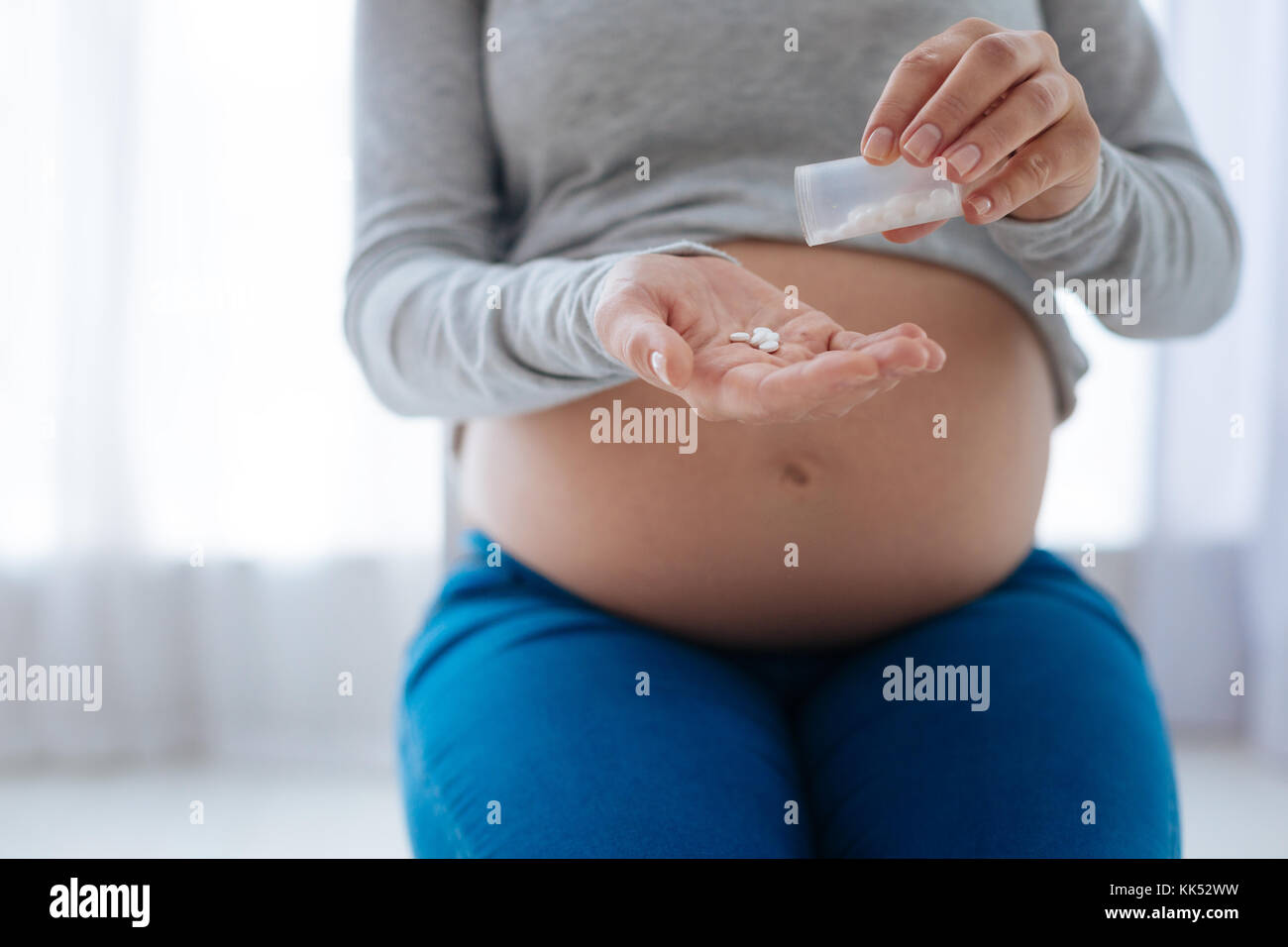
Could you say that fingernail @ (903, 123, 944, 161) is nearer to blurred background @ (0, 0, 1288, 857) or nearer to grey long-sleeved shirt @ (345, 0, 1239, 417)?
grey long-sleeved shirt @ (345, 0, 1239, 417)

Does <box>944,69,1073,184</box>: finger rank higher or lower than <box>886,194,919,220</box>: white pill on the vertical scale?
higher

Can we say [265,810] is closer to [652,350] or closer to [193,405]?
[193,405]

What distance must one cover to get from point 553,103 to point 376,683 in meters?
0.98

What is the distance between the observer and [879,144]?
0.43 m

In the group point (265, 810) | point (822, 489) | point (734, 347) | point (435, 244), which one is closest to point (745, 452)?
point (822, 489)

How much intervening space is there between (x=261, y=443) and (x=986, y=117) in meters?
1.16

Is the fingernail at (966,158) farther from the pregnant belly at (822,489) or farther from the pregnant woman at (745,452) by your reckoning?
the pregnant belly at (822,489)

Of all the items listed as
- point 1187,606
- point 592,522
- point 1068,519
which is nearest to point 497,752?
point 592,522

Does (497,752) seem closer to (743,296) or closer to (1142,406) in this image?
(743,296)

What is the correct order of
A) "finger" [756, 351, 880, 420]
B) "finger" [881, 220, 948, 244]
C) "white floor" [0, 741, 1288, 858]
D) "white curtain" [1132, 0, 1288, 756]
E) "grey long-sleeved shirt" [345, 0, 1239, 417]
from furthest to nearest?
1. "white curtain" [1132, 0, 1288, 756]
2. "white floor" [0, 741, 1288, 858]
3. "grey long-sleeved shirt" [345, 0, 1239, 417]
4. "finger" [881, 220, 948, 244]
5. "finger" [756, 351, 880, 420]

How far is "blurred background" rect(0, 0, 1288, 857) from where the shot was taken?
129 cm

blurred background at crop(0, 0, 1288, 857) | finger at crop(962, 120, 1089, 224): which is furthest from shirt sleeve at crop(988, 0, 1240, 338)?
blurred background at crop(0, 0, 1288, 857)

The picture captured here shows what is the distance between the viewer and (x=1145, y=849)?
1.75 ft

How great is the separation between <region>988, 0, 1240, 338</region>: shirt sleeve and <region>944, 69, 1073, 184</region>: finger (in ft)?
0.46
